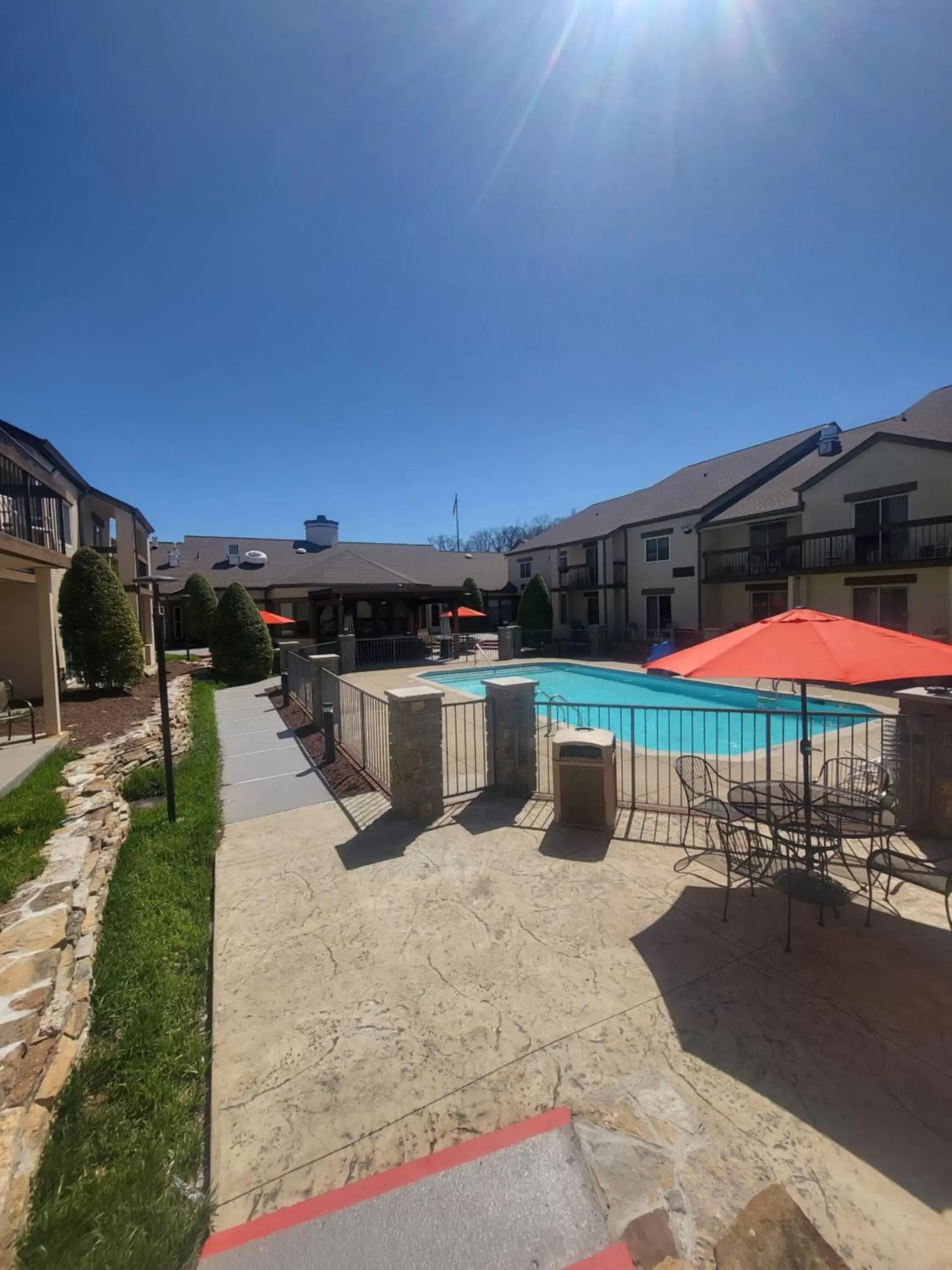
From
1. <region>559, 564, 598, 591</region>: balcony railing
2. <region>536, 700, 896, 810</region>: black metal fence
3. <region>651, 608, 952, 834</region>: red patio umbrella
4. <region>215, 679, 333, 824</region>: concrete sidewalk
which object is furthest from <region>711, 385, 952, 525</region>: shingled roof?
<region>215, 679, 333, 824</region>: concrete sidewalk

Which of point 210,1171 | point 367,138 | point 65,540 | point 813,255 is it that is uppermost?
point 367,138

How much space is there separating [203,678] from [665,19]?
19.3 metres

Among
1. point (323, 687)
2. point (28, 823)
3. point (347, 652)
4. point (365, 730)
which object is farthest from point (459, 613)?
point (28, 823)

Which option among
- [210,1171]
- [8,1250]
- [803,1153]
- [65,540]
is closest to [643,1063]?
[803,1153]

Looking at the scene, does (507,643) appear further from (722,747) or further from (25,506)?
(25,506)

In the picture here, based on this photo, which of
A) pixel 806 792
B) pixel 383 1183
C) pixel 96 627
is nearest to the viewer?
pixel 383 1183

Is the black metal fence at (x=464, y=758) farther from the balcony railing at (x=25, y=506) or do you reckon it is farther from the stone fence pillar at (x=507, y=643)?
the stone fence pillar at (x=507, y=643)

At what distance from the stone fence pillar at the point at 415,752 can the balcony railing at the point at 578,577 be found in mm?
24445

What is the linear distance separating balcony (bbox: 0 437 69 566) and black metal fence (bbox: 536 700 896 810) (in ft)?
26.1

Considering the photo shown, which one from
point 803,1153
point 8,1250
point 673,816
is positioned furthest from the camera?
point 673,816

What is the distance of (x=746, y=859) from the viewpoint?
4.34m

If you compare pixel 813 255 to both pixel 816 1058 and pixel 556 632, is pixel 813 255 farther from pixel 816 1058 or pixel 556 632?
pixel 556 632

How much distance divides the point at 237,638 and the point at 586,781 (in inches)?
620

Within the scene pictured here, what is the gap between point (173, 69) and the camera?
662 centimetres
